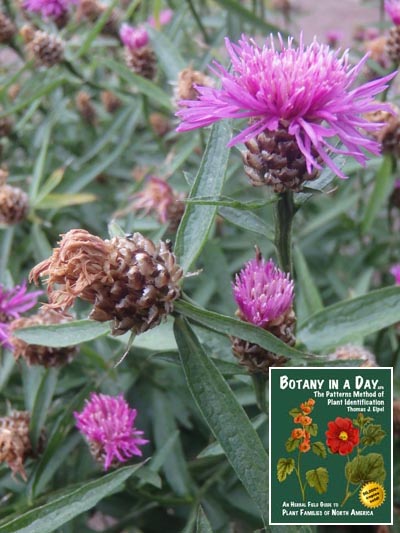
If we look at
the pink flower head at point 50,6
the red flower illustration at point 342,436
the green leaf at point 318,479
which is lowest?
the green leaf at point 318,479

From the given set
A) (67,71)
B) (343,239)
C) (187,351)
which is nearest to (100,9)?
(67,71)

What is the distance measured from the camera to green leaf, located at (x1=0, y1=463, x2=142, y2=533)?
87cm

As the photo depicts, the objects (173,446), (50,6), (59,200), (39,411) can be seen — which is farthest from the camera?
(50,6)

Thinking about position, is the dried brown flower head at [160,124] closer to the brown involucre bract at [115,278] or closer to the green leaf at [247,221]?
the green leaf at [247,221]

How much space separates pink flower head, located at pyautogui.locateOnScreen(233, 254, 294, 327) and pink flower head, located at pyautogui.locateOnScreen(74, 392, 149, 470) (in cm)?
28

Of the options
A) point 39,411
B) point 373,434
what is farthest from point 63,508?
point 373,434

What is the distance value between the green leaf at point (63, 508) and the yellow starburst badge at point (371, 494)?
27cm

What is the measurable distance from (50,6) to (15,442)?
48.5 inches

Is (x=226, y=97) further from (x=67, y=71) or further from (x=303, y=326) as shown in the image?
(x=67, y=71)

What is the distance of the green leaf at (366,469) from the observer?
31.7 inches

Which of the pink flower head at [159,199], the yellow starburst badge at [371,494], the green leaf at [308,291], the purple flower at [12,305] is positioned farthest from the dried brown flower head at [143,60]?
the yellow starburst badge at [371,494]

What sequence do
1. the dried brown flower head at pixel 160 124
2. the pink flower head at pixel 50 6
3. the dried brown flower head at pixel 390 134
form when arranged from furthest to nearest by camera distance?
1. the dried brown flower head at pixel 160 124
2. the pink flower head at pixel 50 6
3. the dried brown flower head at pixel 390 134

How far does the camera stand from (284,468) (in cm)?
80

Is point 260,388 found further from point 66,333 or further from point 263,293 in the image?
point 66,333
